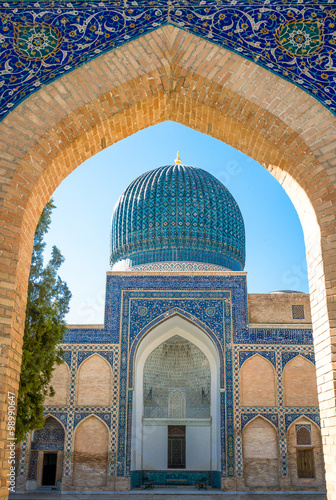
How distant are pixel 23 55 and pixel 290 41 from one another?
163 centimetres

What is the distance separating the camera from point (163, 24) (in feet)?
11.0

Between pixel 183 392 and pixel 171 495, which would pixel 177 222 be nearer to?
pixel 183 392

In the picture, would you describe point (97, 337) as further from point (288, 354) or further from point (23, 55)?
point (23, 55)

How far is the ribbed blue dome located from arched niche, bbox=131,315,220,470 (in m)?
1.92

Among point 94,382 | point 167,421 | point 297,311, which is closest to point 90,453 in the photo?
point 94,382

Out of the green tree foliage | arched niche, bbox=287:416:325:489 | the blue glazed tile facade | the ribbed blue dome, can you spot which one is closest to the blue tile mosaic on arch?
the green tree foliage

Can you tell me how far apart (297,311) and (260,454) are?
2951mm

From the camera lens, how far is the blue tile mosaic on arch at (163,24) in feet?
10.5

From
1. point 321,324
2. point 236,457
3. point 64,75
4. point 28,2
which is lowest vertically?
point 236,457

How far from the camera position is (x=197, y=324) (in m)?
10.9

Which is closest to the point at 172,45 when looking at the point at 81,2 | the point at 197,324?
the point at 81,2

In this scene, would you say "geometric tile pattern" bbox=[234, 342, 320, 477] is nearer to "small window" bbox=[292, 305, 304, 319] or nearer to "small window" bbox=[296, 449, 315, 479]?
Answer: "small window" bbox=[296, 449, 315, 479]

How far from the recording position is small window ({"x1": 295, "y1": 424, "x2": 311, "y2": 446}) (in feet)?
33.4

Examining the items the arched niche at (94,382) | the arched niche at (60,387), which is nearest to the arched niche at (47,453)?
the arched niche at (60,387)
